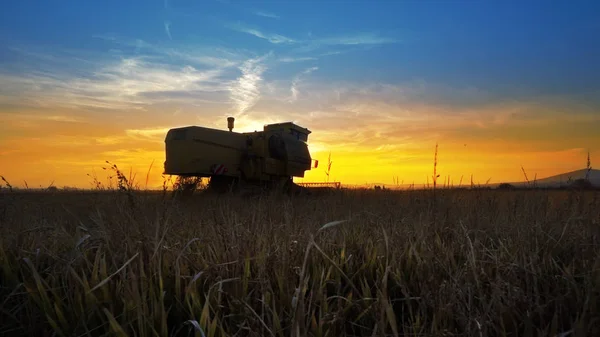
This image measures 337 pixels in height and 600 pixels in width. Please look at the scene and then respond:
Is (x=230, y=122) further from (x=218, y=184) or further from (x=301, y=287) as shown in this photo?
(x=301, y=287)

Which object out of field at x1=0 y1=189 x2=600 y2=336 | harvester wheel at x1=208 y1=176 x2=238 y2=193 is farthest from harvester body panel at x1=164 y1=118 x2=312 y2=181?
field at x1=0 y1=189 x2=600 y2=336

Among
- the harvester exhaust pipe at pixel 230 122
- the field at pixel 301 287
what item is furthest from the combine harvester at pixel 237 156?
the field at pixel 301 287

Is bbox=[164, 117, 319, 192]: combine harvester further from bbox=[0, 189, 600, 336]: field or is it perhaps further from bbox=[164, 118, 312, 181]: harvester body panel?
bbox=[0, 189, 600, 336]: field

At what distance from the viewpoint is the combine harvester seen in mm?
11578

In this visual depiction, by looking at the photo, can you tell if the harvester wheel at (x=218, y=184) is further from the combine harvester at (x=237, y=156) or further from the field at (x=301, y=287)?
the field at (x=301, y=287)

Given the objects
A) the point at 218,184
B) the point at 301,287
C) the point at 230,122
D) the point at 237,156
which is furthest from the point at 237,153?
the point at 301,287

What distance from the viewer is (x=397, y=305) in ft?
8.00

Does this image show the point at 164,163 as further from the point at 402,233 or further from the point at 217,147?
the point at 402,233

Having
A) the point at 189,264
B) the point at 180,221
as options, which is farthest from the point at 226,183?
the point at 189,264

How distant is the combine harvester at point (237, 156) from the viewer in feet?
38.0

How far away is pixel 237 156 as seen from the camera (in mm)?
12602

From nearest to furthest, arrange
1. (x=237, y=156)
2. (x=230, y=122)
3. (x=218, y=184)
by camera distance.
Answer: (x=218, y=184) → (x=237, y=156) → (x=230, y=122)

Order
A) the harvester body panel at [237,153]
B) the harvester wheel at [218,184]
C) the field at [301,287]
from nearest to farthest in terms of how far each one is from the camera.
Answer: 1. the field at [301,287]
2. the harvester body panel at [237,153]
3. the harvester wheel at [218,184]

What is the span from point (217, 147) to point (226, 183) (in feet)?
4.02
